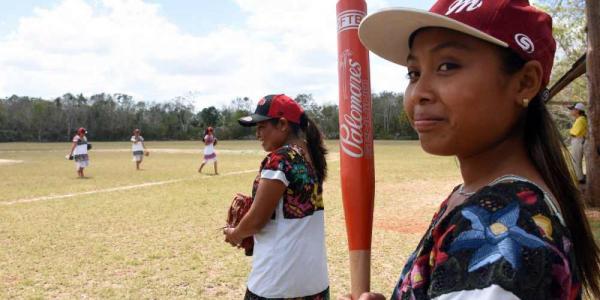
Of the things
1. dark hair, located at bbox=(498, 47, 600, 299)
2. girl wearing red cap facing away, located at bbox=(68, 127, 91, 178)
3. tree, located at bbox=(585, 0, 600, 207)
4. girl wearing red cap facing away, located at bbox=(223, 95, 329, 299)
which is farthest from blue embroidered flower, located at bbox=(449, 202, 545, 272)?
girl wearing red cap facing away, located at bbox=(68, 127, 91, 178)

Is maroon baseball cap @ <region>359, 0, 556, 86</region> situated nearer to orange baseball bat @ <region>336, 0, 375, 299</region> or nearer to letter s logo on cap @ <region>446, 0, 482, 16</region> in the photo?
letter s logo on cap @ <region>446, 0, 482, 16</region>

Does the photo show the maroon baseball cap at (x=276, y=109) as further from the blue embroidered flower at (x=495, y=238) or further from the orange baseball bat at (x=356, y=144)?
the blue embroidered flower at (x=495, y=238)

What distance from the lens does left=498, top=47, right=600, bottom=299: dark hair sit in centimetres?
108

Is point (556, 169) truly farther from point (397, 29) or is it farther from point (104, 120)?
point (104, 120)

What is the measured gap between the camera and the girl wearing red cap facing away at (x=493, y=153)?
2.71 ft

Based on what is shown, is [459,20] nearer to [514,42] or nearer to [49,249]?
[514,42]

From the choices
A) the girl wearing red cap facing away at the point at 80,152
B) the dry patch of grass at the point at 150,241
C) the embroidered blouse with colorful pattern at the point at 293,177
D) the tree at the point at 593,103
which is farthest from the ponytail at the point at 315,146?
the girl wearing red cap facing away at the point at 80,152

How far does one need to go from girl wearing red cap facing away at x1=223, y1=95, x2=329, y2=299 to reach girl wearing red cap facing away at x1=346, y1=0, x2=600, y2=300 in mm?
→ 1485

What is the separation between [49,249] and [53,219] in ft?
8.30

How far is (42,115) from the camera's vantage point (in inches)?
3184

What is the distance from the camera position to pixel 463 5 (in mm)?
1058

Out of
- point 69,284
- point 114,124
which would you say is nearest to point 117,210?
point 69,284

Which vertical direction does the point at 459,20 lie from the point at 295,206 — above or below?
above

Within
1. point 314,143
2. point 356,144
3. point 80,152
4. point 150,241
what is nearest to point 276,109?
point 314,143
